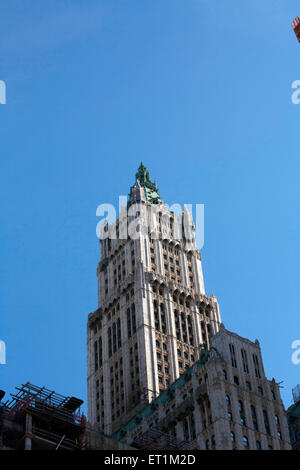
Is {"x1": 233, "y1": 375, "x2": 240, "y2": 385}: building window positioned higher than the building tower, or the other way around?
the building tower

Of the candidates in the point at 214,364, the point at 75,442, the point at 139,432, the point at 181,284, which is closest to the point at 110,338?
the point at 181,284

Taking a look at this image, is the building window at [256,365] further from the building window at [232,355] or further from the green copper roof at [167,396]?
the green copper roof at [167,396]

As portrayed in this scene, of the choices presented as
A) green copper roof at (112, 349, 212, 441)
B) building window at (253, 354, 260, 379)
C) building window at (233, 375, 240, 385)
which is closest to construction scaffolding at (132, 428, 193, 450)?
building window at (233, 375, 240, 385)

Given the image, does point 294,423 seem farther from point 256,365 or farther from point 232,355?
point 232,355

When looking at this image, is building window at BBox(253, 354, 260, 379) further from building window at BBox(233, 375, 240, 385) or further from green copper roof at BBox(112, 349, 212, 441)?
green copper roof at BBox(112, 349, 212, 441)

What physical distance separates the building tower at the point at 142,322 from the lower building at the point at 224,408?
29.2m

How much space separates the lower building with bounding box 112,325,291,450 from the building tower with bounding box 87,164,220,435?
29219mm

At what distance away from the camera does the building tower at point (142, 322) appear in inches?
6663

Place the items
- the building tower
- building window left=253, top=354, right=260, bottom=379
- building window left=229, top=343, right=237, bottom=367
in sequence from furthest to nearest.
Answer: the building tower, building window left=253, top=354, right=260, bottom=379, building window left=229, top=343, right=237, bottom=367

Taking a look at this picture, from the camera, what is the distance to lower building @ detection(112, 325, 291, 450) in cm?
11844

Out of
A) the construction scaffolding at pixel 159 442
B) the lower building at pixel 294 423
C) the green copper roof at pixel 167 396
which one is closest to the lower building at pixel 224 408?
the construction scaffolding at pixel 159 442

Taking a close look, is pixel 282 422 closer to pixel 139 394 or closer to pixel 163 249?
pixel 139 394

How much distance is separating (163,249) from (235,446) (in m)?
83.6

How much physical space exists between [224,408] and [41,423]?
33.9 meters
